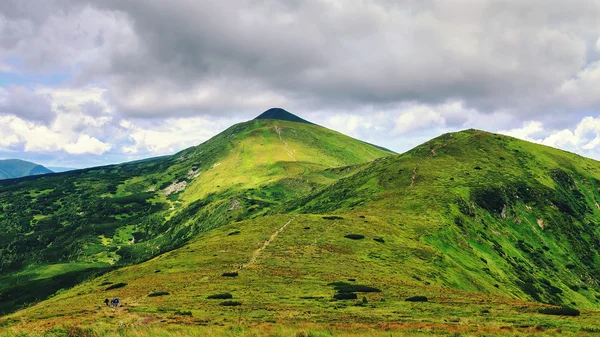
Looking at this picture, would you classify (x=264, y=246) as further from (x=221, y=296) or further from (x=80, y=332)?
(x=80, y=332)

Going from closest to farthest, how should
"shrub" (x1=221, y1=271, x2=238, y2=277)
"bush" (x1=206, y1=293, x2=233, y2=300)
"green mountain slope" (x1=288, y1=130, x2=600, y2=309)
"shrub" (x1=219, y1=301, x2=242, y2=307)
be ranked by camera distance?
"shrub" (x1=219, y1=301, x2=242, y2=307) < "bush" (x1=206, y1=293, x2=233, y2=300) < "shrub" (x1=221, y1=271, x2=238, y2=277) < "green mountain slope" (x1=288, y1=130, x2=600, y2=309)

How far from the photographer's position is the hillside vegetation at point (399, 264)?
3062 centimetres

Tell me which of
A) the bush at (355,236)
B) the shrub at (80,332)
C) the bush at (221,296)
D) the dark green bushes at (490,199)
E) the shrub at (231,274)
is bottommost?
the shrub at (231,274)

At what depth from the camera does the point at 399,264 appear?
217ft

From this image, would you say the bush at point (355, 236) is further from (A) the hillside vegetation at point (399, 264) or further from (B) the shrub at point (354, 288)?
(B) the shrub at point (354, 288)

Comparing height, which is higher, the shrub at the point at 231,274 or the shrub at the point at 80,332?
the shrub at the point at 80,332

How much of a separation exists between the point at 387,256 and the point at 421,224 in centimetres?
2965

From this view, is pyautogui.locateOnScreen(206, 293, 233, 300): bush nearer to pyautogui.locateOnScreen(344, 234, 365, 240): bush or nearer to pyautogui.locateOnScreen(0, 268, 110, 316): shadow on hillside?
pyautogui.locateOnScreen(344, 234, 365, 240): bush

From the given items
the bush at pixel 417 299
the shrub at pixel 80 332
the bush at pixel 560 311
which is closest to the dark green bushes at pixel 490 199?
the bush at pixel 417 299

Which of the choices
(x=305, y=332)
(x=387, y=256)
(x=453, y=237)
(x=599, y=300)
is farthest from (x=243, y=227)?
(x=599, y=300)

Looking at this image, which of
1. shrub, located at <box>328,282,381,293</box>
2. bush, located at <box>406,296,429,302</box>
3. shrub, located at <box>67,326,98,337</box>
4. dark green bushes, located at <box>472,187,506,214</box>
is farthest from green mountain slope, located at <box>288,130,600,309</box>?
A: shrub, located at <box>67,326,98,337</box>

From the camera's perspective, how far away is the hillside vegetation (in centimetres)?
3062

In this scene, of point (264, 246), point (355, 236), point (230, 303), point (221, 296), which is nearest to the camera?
point (230, 303)

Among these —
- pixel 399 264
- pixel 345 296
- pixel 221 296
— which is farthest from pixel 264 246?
pixel 345 296
